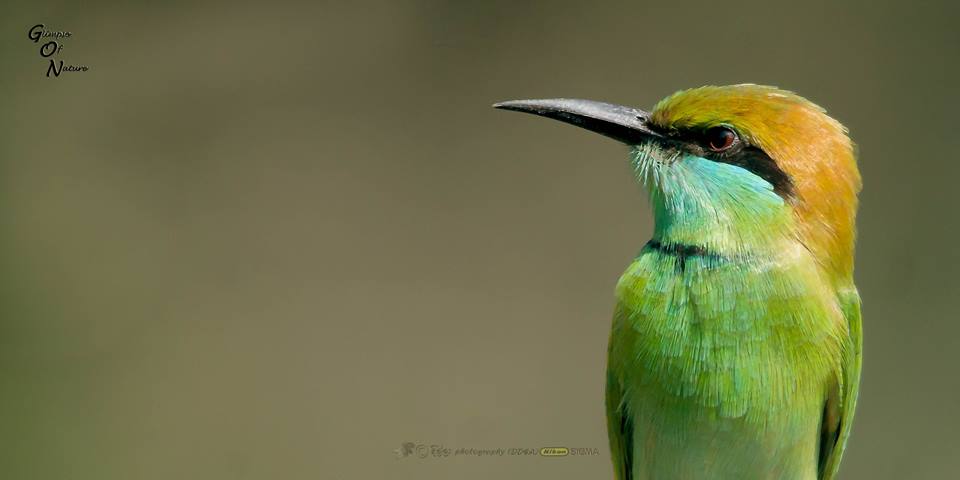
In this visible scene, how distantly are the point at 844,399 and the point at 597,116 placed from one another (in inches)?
18.7

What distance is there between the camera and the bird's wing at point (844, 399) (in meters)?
1.18

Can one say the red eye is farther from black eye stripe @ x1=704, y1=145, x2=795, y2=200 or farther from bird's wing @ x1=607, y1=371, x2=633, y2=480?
bird's wing @ x1=607, y1=371, x2=633, y2=480

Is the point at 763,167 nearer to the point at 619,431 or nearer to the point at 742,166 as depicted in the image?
the point at 742,166

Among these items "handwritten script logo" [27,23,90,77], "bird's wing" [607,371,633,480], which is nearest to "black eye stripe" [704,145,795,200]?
"bird's wing" [607,371,633,480]

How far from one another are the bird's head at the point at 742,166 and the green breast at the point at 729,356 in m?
0.03

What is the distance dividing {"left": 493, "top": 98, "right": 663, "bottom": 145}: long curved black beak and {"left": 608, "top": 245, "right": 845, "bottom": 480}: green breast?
0.47 feet

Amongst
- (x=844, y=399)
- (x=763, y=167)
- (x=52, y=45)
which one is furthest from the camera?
(x=52, y=45)

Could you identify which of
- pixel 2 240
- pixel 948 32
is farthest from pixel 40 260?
pixel 948 32

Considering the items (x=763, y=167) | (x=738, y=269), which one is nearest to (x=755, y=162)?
(x=763, y=167)

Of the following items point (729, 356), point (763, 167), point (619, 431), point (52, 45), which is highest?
point (52, 45)

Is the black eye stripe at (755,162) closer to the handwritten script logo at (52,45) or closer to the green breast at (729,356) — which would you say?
the green breast at (729,356)

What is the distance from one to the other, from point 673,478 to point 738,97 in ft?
1.57

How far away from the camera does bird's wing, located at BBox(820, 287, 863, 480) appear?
3.86 ft

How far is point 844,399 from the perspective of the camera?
1.21 meters
